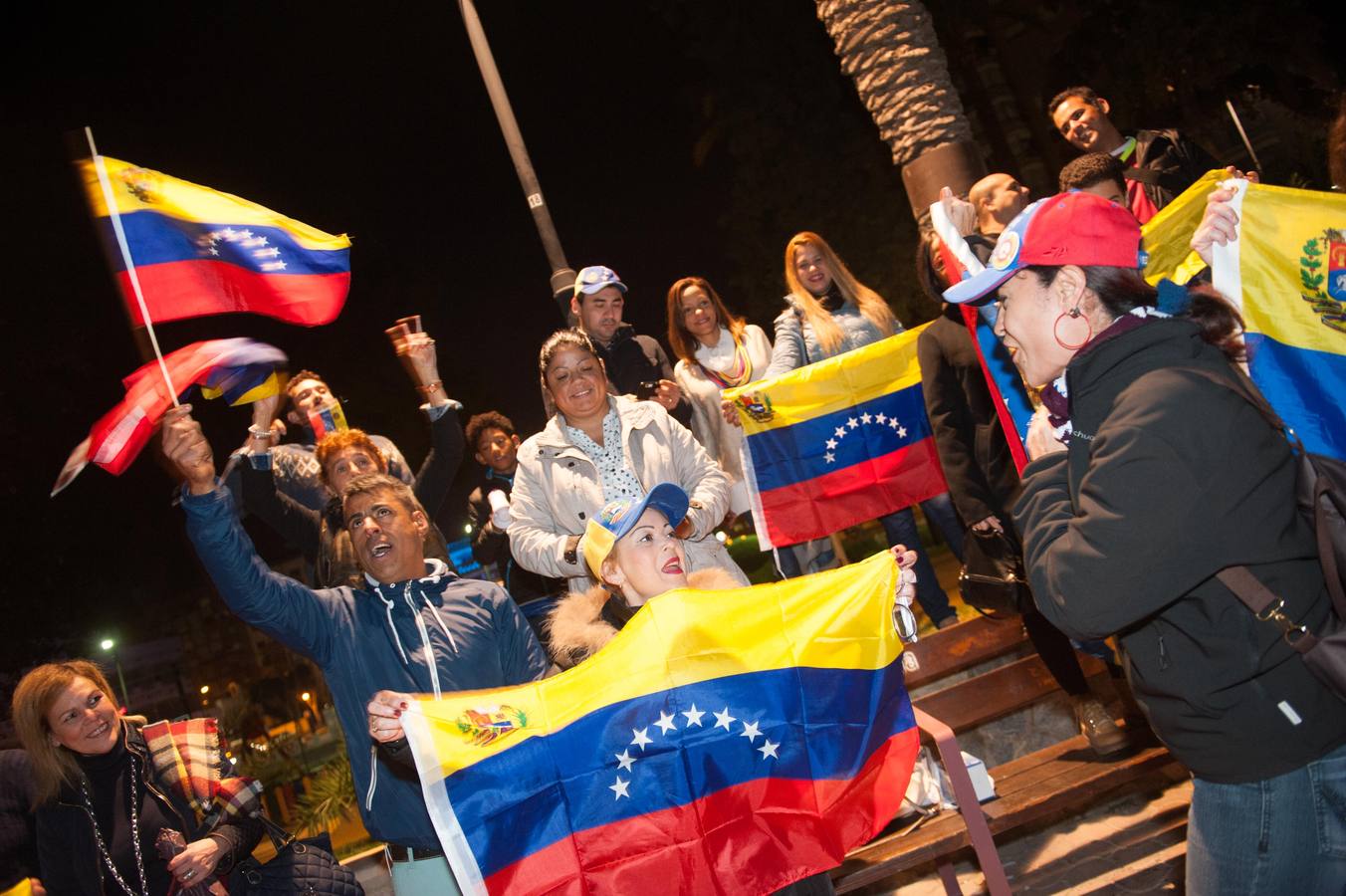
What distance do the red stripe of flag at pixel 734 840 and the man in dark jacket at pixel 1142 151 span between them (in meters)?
3.46

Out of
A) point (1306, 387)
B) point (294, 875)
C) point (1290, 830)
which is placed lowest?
point (1290, 830)

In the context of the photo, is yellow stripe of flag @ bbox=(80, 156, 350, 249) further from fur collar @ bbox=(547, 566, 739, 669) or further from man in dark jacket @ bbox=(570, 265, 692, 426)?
fur collar @ bbox=(547, 566, 739, 669)

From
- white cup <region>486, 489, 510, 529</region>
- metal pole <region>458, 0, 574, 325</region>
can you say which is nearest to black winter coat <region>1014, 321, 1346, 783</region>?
white cup <region>486, 489, 510, 529</region>

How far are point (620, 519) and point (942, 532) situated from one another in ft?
11.1

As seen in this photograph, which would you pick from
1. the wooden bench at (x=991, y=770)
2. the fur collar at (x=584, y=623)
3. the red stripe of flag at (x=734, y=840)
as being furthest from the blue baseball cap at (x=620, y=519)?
the wooden bench at (x=991, y=770)

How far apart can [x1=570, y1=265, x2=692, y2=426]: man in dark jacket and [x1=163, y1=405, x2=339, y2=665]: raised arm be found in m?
3.06

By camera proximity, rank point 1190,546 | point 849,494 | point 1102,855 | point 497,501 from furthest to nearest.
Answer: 1. point 849,494
2. point 497,501
3. point 1102,855
4. point 1190,546

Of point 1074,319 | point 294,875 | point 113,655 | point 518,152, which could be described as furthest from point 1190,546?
point 113,655

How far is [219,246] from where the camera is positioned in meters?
5.05

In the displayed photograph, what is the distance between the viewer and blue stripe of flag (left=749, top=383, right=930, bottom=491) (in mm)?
7121

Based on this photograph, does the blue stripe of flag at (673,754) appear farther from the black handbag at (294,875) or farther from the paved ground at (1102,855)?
the paved ground at (1102,855)

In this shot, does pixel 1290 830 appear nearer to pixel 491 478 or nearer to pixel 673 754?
pixel 673 754

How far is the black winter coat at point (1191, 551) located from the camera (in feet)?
7.52

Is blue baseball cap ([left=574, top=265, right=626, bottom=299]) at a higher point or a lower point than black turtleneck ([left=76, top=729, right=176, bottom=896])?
higher
